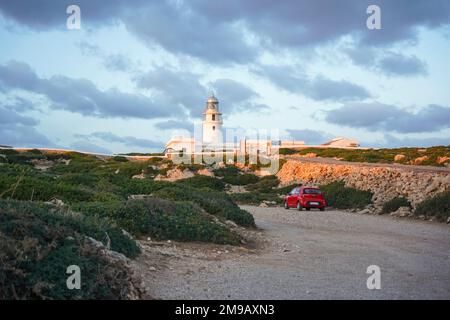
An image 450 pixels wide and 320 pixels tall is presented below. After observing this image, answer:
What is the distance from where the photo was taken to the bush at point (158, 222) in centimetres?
1288

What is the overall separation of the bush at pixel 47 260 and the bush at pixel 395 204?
20.6 metres

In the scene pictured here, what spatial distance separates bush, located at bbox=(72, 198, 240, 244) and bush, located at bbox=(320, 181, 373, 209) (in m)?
16.9

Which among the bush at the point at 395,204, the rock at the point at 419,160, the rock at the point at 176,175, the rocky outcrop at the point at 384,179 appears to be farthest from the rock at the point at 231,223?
the rock at the point at 419,160

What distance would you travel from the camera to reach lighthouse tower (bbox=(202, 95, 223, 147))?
3118 inches

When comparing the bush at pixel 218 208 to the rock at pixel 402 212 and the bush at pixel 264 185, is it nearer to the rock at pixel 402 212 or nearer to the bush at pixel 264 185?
the rock at pixel 402 212

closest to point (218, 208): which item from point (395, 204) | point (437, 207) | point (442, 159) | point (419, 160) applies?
point (437, 207)

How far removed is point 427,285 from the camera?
8859mm

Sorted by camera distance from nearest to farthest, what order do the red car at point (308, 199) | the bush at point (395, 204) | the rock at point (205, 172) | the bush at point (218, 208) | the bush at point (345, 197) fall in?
1. the bush at point (218, 208)
2. the bush at point (395, 204)
3. the red car at point (308, 199)
4. the bush at point (345, 197)
5. the rock at point (205, 172)

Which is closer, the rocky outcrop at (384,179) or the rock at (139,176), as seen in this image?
the rocky outcrop at (384,179)

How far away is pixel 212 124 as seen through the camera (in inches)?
3118

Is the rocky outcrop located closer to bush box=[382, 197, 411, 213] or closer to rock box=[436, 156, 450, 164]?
bush box=[382, 197, 411, 213]

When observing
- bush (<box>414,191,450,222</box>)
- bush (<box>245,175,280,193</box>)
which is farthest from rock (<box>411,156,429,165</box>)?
bush (<box>414,191,450,222</box>)
